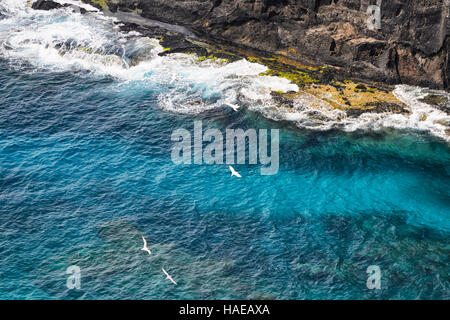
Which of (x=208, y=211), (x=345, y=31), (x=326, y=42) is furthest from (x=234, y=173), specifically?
(x=345, y=31)

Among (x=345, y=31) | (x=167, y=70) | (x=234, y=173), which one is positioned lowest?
(x=234, y=173)

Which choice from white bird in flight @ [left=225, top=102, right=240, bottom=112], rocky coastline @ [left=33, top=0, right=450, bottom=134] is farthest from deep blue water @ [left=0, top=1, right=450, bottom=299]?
rocky coastline @ [left=33, top=0, right=450, bottom=134]

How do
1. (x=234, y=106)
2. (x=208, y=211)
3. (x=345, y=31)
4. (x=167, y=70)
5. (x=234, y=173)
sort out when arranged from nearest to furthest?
(x=208, y=211) < (x=234, y=173) < (x=234, y=106) < (x=345, y=31) < (x=167, y=70)

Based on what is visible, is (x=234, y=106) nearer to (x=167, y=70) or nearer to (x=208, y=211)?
(x=167, y=70)

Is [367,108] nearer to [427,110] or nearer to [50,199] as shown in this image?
[427,110]

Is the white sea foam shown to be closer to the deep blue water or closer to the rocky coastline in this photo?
the rocky coastline

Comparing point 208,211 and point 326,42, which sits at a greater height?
point 326,42

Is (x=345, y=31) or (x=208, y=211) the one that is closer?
(x=208, y=211)
